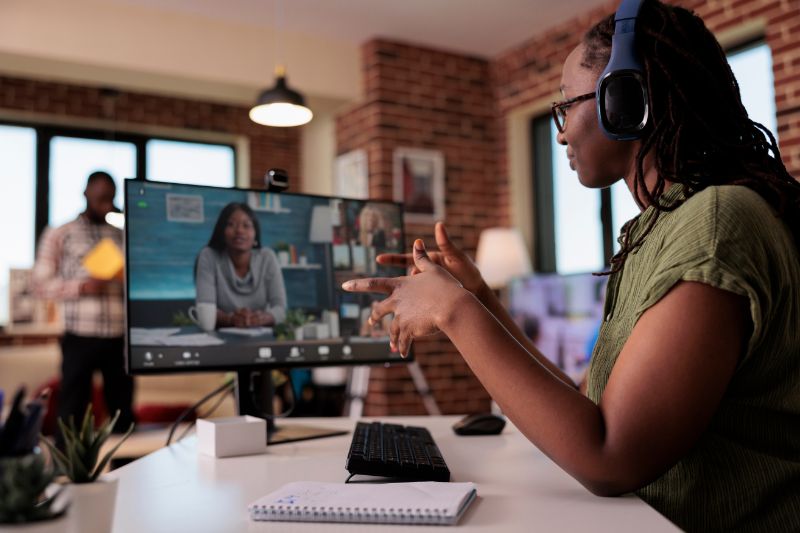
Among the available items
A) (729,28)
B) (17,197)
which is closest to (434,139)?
(729,28)

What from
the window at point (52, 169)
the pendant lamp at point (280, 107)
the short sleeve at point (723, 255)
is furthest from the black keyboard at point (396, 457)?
the window at point (52, 169)

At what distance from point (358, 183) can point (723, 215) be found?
14.4ft

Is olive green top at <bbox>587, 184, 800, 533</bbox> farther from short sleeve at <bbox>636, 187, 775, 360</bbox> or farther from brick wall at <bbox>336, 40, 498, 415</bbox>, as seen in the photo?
brick wall at <bbox>336, 40, 498, 415</bbox>

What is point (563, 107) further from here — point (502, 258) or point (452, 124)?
point (452, 124)

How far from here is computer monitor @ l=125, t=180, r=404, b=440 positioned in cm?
140

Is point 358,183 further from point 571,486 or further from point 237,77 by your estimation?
point 571,486

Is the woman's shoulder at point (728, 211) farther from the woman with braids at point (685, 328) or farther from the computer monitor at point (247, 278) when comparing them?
the computer monitor at point (247, 278)

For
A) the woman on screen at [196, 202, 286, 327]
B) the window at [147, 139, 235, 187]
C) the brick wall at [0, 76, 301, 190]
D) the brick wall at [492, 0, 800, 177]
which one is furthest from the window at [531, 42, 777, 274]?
the woman on screen at [196, 202, 286, 327]

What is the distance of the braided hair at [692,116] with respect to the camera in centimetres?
94

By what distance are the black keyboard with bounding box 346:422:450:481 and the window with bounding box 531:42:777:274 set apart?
3248 millimetres

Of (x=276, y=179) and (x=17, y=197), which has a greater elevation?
(x=17, y=197)

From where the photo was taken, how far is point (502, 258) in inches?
185

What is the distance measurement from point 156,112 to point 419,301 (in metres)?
5.86

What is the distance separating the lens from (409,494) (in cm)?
87
